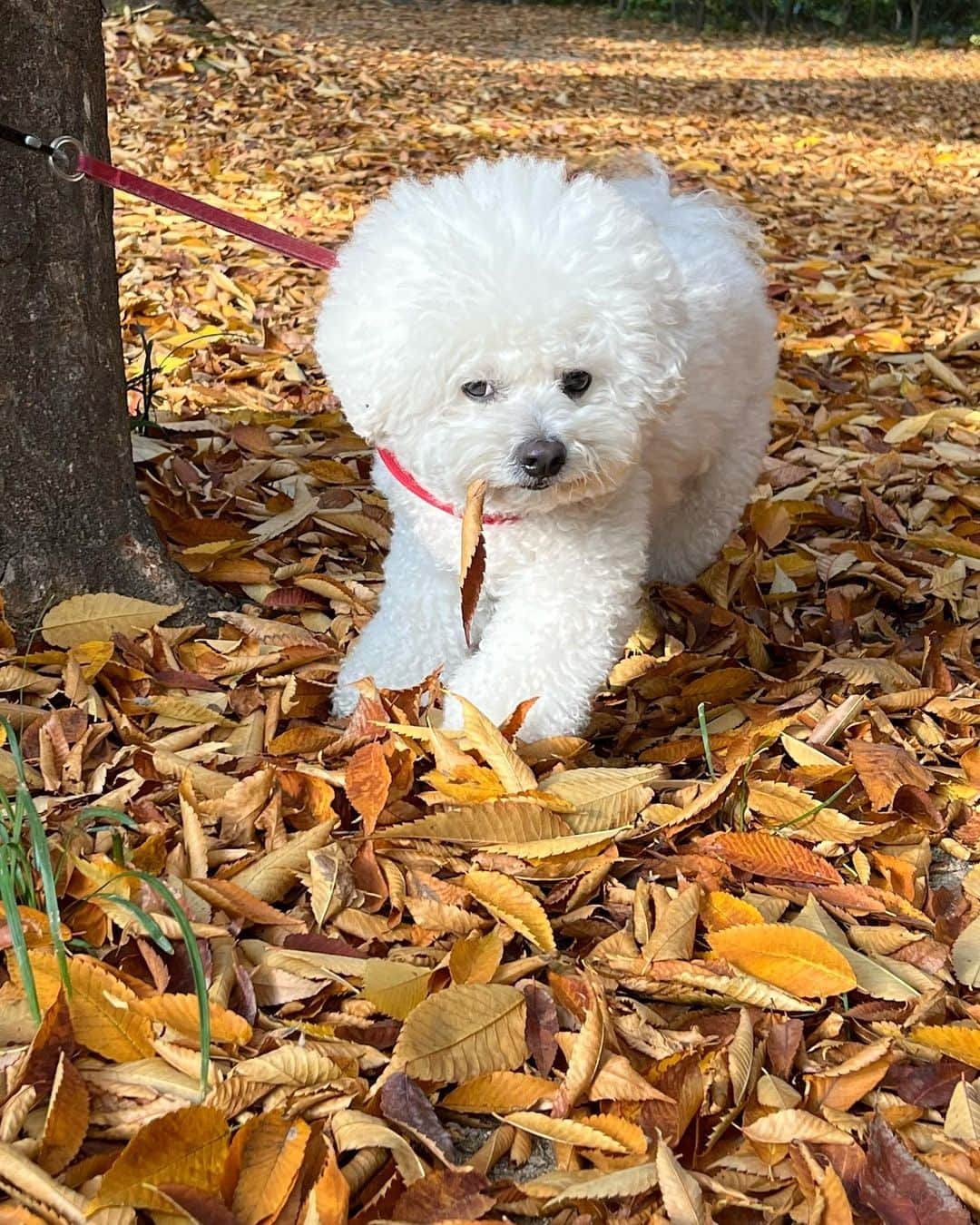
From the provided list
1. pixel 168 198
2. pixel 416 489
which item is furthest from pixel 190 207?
pixel 416 489

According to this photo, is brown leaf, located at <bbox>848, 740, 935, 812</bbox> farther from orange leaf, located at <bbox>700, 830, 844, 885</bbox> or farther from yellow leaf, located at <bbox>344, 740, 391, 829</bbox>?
yellow leaf, located at <bbox>344, 740, 391, 829</bbox>

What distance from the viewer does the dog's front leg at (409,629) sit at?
2893 mm

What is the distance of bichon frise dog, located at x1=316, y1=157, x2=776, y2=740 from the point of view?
2.33m

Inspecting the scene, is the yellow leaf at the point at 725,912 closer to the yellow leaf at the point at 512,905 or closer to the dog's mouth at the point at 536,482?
the yellow leaf at the point at 512,905

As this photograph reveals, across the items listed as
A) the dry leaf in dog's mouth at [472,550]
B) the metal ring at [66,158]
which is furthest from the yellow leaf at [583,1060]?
the metal ring at [66,158]

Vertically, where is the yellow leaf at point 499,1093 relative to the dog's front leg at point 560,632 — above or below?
below

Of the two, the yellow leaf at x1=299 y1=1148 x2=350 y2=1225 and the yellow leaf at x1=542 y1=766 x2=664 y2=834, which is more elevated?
the yellow leaf at x1=542 y1=766 x2=664 y2=834

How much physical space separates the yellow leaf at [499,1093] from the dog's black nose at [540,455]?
105 centimetres

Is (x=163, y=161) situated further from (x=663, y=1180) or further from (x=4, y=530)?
(x=663, y=1180)

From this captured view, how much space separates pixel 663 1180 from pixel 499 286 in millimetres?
1479

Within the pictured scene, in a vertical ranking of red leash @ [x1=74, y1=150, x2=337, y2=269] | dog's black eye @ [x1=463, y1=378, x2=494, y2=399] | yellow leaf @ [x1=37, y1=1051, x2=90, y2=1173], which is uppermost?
red leash @ [x1=74, y1=150, x2=337, y2=269]

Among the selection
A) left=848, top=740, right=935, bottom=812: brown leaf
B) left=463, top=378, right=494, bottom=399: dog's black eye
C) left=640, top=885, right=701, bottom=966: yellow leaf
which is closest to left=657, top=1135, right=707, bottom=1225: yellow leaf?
left=640, top=885, right=701, bottom=966: yellow leaf

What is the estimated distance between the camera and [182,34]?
9.48 metres

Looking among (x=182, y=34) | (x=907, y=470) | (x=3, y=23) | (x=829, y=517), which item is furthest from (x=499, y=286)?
(x=182, y=34)
